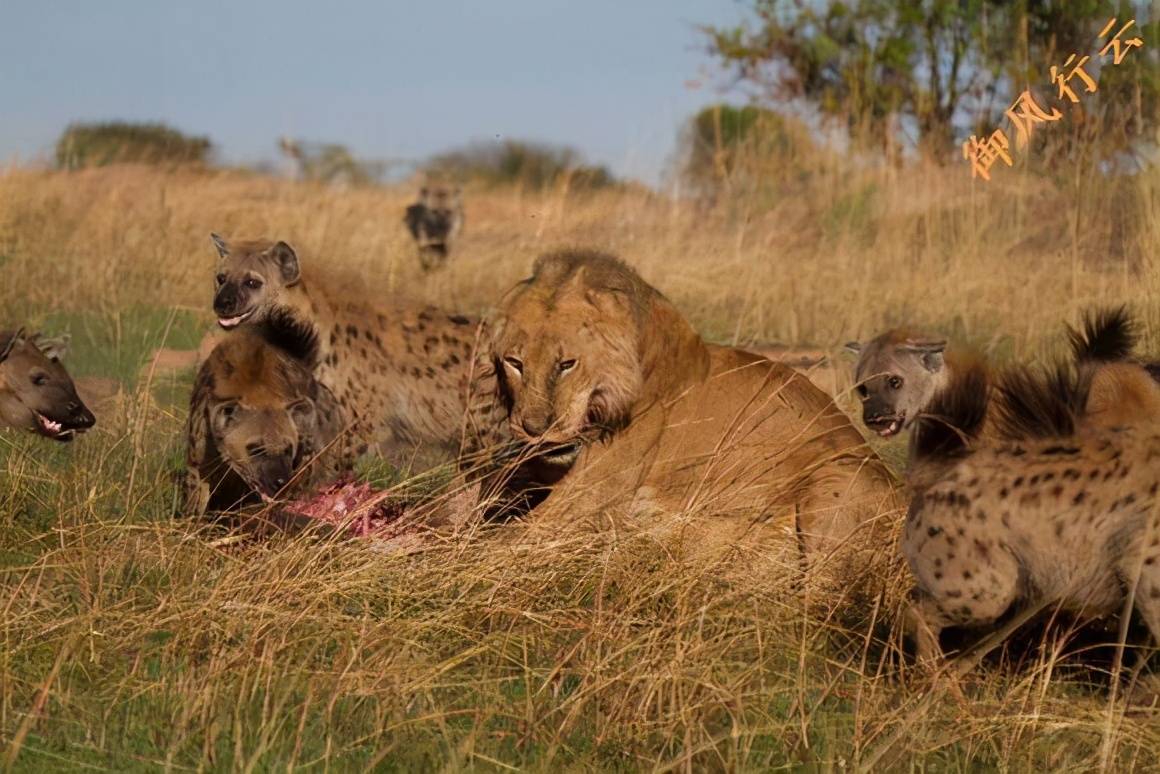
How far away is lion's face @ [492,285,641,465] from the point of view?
5320 millimetres

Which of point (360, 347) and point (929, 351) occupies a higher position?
point (929, 351)

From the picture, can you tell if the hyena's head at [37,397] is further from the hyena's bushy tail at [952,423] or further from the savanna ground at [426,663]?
the hyena's bushy tail at [952,423]

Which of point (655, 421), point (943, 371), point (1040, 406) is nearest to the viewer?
point (1040, 406)

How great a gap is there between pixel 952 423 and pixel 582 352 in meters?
1.16

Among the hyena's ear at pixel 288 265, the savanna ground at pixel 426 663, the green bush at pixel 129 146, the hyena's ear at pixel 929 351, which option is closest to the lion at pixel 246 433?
the savanna ground at pixel 426 663

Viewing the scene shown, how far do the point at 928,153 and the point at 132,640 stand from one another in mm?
11017

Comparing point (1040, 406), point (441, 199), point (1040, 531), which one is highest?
point (1040, 406)

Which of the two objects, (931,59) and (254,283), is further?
(931,59)

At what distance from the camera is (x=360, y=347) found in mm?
8273

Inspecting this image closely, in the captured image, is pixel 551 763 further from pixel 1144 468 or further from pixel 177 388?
pixel 177 388

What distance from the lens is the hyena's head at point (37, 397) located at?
7250 millimetres

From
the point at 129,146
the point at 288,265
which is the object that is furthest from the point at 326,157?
the point at 288,265

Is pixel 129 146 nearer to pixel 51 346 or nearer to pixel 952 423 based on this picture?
pixel 51 346

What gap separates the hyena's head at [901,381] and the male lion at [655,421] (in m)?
1.16
